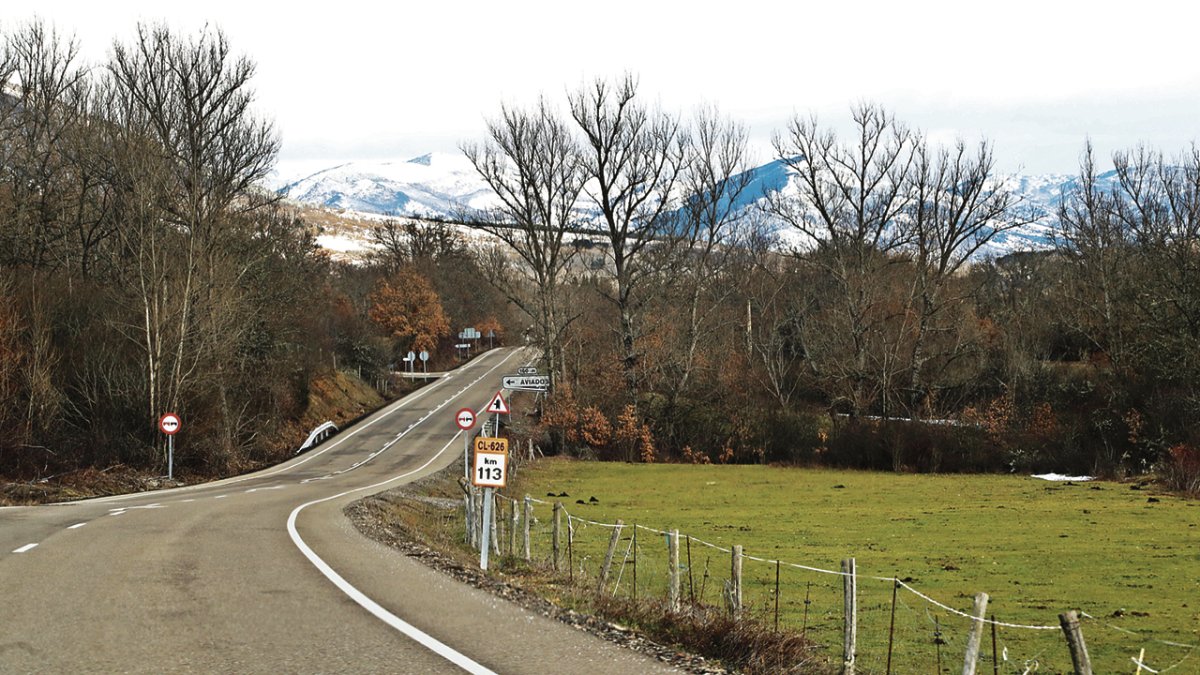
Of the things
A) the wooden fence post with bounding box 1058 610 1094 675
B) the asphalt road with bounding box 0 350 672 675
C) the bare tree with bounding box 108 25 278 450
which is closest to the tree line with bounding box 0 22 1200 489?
the bare tree with bounding box 108 25 278 450

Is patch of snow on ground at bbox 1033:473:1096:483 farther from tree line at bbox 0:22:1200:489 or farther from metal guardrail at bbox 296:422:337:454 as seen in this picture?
metal guardrail at bbox 296:422:337:454

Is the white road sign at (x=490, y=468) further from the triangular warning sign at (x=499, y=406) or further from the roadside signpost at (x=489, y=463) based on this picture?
the triangular warning sign at (x=499, y=406)

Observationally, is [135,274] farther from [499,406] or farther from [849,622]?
[849,622]

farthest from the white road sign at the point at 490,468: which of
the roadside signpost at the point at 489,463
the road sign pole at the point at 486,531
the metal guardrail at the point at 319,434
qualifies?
the metal guardrail at the point at 319,434

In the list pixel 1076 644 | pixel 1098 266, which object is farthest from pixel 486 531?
pixel 1098 266

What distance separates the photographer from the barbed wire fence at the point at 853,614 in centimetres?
1320

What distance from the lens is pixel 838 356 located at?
72.3 m

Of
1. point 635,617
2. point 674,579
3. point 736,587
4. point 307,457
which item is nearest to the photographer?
point 736,587

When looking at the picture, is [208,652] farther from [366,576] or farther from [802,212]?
[802,212]

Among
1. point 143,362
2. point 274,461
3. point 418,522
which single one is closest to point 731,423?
point 274,461

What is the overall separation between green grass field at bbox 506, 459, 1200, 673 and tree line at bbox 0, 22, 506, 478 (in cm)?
1460

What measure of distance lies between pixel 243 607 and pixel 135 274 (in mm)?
40306

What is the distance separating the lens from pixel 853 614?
36.8ft

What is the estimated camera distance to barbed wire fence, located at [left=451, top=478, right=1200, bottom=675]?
13.2m
